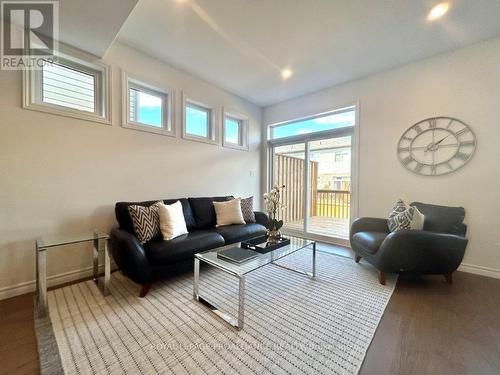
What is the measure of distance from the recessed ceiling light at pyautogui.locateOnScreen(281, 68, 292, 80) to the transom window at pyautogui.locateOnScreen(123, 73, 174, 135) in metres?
1.74

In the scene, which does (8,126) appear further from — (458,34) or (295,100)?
(458,34)

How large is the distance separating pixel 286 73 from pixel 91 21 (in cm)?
243

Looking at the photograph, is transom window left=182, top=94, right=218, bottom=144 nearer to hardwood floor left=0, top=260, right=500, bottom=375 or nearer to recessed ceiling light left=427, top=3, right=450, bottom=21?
hardwood floor left=0, top=260, right=500, bottom=375

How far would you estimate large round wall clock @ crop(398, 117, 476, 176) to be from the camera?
2586 millimetres

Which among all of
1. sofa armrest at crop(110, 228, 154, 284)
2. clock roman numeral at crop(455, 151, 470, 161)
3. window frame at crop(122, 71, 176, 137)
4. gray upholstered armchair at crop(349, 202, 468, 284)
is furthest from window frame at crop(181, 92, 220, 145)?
clock roman numeral at crop(455, 151, 470, 161)

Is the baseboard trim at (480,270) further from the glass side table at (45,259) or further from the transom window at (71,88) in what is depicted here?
the transom window at (71,88)

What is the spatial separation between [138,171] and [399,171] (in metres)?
3.67

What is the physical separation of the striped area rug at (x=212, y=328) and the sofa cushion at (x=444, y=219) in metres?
0.88

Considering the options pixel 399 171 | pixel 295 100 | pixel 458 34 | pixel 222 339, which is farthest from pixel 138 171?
pixel 458 34

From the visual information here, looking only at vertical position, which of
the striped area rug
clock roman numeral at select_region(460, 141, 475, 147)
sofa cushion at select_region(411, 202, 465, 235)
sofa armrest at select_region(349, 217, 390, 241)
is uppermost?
clock roman numeral at select_region(460, 141, 475, 147)

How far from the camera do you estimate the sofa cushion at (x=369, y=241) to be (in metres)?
2.27

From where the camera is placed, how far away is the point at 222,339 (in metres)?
1.42

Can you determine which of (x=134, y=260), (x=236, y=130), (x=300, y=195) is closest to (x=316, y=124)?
(x=300, y=195)

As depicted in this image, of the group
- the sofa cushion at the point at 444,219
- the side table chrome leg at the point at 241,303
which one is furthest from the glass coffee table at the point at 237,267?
the sofa cushion at the point at 444,219
